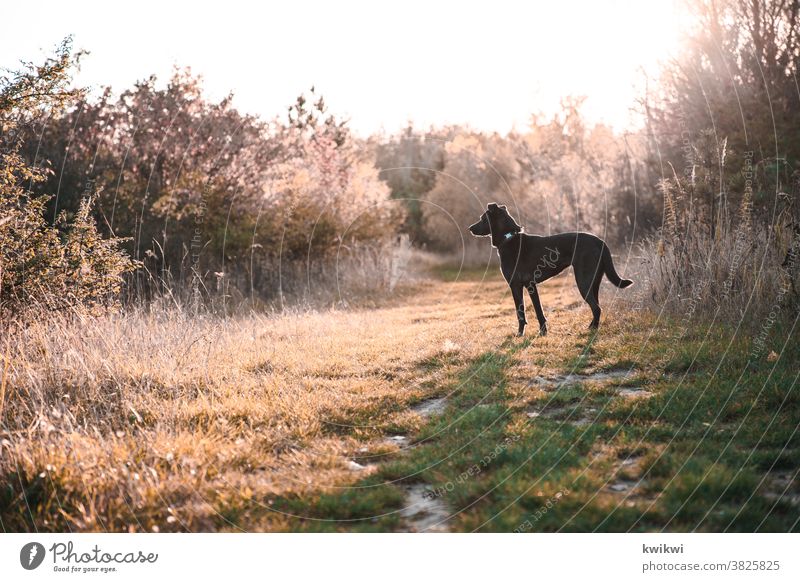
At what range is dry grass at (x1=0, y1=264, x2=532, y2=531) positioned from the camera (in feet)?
13.6

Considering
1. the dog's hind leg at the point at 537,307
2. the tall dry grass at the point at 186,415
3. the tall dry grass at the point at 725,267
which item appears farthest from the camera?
the dog's hind leg at the point at 537,307

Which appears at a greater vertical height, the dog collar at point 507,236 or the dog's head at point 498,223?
the dog's head at point 498,223

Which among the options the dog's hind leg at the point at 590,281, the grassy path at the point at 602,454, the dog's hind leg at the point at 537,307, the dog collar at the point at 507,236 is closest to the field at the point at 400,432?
the grassy path at the point at 602,454

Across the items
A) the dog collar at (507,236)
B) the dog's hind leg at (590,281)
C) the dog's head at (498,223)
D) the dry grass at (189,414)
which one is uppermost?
the dog's head at (498,223)

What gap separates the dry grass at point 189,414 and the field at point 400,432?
0.02 m

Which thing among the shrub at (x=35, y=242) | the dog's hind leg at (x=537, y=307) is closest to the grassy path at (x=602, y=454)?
the dog's hind leg at (x=537, y=307)

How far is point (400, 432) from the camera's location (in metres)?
5.70

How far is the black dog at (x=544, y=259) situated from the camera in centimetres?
925

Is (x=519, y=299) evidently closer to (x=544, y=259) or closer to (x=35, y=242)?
Result: (x=544, y=259)

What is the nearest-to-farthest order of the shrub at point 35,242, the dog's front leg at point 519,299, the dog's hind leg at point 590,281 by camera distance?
the shrub at point 35,242
the dog's hind leg at point 590,281
the dog's front leg at point 519,299

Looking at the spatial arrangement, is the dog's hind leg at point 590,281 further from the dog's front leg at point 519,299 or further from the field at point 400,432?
the dog's front leg at point 519,299

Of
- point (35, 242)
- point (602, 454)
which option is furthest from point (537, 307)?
point (35, 242)

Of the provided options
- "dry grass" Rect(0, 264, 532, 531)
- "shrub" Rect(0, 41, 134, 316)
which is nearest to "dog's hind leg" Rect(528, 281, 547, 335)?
"dry grass" Rect(0, 264, 532, 531)

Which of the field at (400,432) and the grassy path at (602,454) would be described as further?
the field at (400,432)
